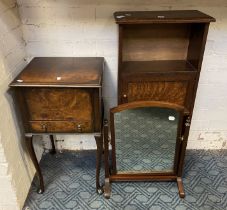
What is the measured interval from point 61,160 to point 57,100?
814 mm

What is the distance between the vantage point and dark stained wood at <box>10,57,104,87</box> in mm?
1306

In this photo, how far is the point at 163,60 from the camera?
171cm

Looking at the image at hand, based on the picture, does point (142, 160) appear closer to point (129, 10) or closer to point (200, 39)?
point (200, 39)

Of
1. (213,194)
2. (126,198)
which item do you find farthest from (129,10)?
(213,194)

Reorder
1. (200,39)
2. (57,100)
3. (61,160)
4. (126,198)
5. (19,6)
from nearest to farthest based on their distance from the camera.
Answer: (57,100), (200,39), (19,6), (126,198), (61,160)

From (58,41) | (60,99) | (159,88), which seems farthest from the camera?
(58,41)

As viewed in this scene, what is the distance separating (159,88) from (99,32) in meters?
0.55

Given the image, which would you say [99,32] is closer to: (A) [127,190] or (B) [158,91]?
(B) [158,91]

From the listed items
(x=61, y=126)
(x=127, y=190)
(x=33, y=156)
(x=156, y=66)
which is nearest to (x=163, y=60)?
(x=156, y=66)

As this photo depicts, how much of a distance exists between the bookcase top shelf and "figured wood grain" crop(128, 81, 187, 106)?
1.23 feet

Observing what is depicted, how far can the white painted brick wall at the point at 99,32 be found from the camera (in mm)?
1579

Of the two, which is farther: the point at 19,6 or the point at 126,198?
the point at 126,198

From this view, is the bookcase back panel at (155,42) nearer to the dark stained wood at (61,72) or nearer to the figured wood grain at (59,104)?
the dark stained wood at (61,72)

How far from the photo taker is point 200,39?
1467 millimetres
